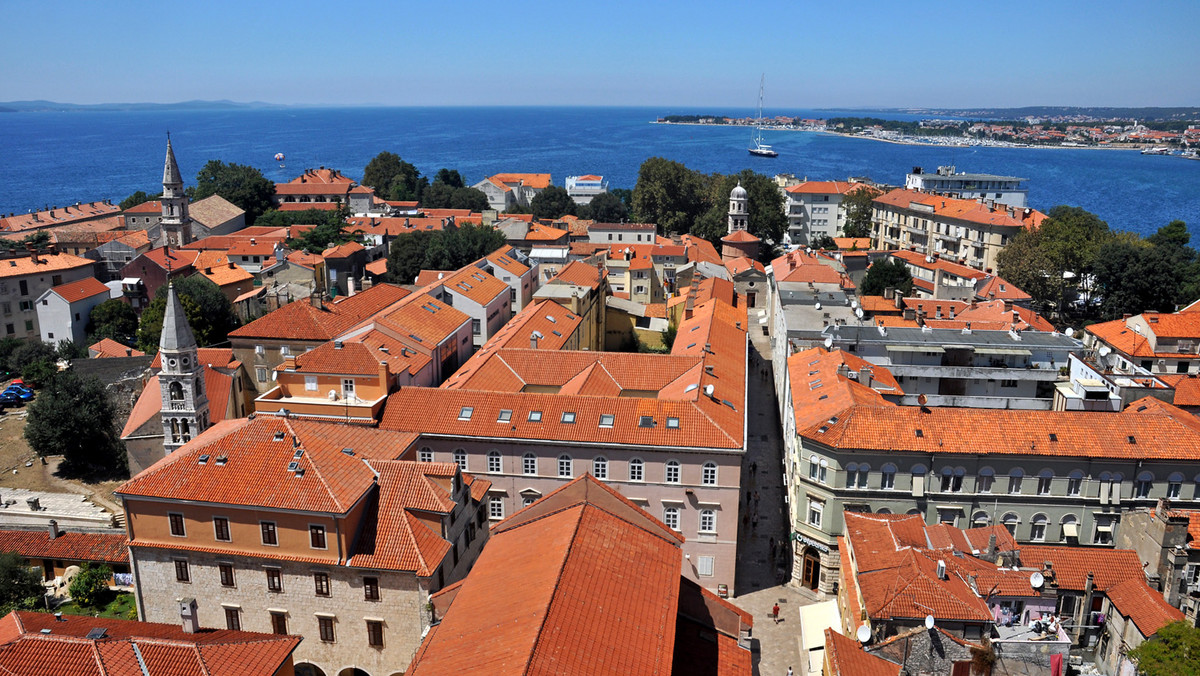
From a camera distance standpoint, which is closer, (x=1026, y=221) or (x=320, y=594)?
(x=320, y=594)

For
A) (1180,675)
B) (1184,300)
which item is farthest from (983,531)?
(1184,300)

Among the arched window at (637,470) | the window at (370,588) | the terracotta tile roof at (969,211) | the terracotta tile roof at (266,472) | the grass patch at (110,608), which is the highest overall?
the terracotta tile roof at (969,211)

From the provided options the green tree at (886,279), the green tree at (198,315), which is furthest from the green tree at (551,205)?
the green tree at (198,315)

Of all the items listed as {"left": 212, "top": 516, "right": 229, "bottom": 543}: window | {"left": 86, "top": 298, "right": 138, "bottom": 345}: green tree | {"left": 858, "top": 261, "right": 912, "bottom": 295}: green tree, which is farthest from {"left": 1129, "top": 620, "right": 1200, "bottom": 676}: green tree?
{"left": 86, "top": 298, "right": 138, "bottom": 345}: green tree

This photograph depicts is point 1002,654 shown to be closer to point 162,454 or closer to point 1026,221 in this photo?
point 162,454

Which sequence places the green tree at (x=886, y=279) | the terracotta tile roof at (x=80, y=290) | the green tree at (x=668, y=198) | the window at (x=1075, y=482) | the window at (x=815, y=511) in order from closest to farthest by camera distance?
the window at (x=1075, y=482), the window at (x=815, y=511), the terracotta tile roof at (x=80, y=290), the green tree at (x=886, y=279), the green tree at (x=668, y=198)

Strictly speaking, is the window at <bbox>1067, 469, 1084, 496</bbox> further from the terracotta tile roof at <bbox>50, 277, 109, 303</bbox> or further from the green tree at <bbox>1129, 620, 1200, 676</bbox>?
the terracotta tile roof at <bbox>50, 277, 109, 303</bbox>

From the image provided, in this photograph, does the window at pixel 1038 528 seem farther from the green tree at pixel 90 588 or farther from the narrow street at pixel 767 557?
the green tree at pixel 90 588
